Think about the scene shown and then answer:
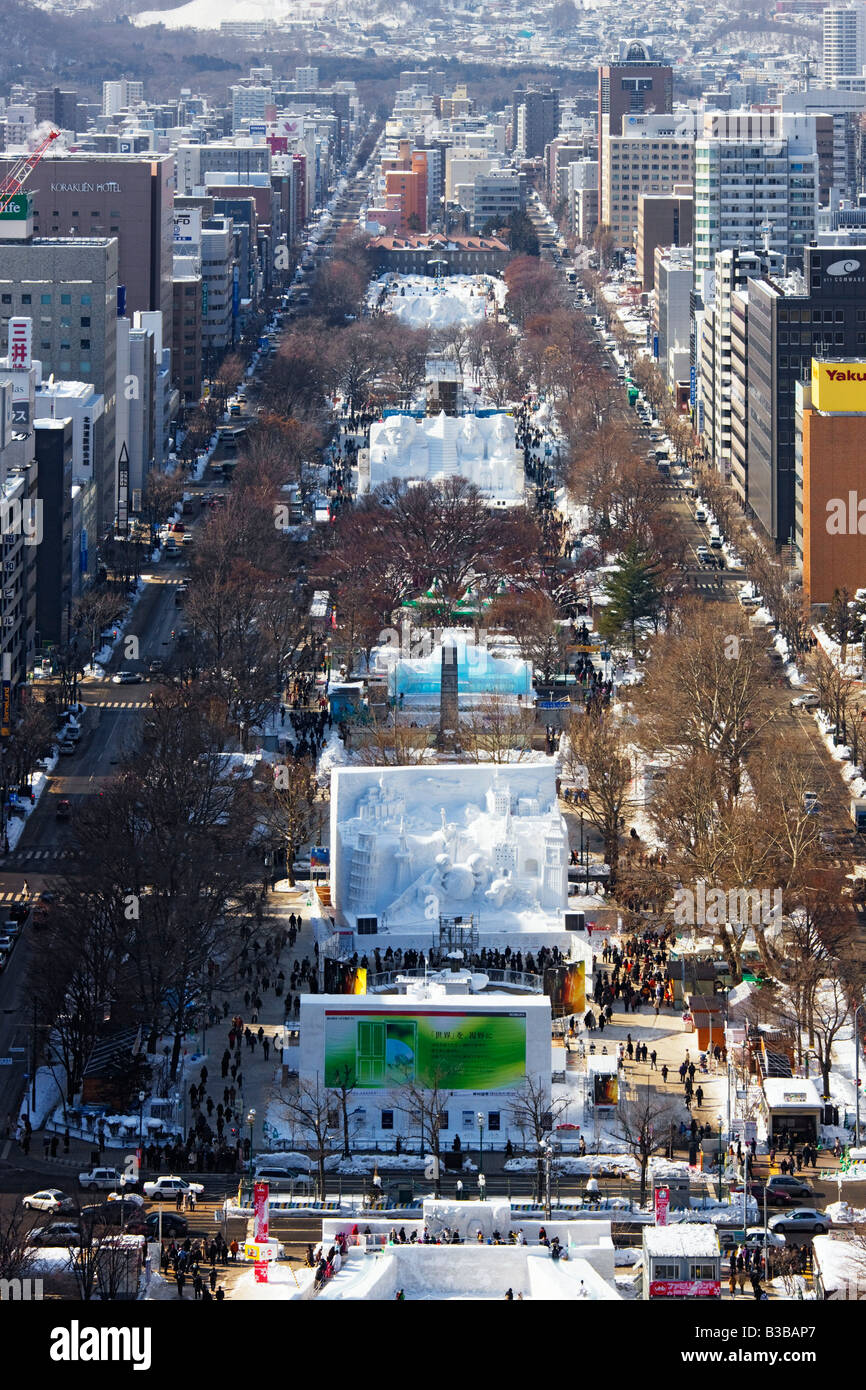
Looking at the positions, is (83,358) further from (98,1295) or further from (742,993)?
(98,1295)

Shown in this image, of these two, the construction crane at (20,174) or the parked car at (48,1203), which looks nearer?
Result: the parked car at (48,1203)

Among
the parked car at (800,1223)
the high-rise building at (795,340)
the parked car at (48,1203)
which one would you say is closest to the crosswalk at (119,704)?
the high-rise building at (795,340)

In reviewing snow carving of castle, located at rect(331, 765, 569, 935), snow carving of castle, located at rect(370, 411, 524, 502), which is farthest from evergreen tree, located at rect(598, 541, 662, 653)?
snow carving of castle, located at rect(370, 411, 524, 502)

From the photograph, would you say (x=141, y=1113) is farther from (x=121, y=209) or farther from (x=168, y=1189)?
(x=121, y=209)

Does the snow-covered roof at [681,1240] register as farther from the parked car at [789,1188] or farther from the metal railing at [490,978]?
the metal railing at [490,978]

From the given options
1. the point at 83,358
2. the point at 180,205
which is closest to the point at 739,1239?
the point at 83,358

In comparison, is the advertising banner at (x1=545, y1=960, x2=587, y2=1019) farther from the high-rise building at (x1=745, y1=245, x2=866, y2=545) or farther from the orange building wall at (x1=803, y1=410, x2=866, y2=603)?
the high-rise building at (x1=745, y1=245, x2=866, y2=545)
